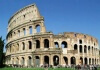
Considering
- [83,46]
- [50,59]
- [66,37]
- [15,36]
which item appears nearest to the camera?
[50,59]

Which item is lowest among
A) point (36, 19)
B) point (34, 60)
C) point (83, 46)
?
point (34, 60)

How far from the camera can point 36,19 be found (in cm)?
4791

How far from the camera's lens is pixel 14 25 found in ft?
186

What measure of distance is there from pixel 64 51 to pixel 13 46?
52.0 ft

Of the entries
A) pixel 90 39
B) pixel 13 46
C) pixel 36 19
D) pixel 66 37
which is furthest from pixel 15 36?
pixel 90 39

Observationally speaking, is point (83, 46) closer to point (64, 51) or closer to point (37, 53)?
point (64, 51)

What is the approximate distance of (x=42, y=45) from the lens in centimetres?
4541

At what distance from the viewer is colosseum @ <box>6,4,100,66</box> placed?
44.8 m

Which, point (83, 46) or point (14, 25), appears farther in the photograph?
point (14, 25)

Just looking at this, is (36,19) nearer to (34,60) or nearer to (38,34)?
(38,34)

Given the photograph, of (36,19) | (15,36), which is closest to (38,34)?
(36,19)

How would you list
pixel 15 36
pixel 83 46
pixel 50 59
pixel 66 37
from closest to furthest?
pixel 50 59 < pixel 66 37 < pixel 83 46 < pixel 15 36

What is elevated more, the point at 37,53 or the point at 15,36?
the point at 15,36

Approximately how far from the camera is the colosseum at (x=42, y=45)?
1765 inches
